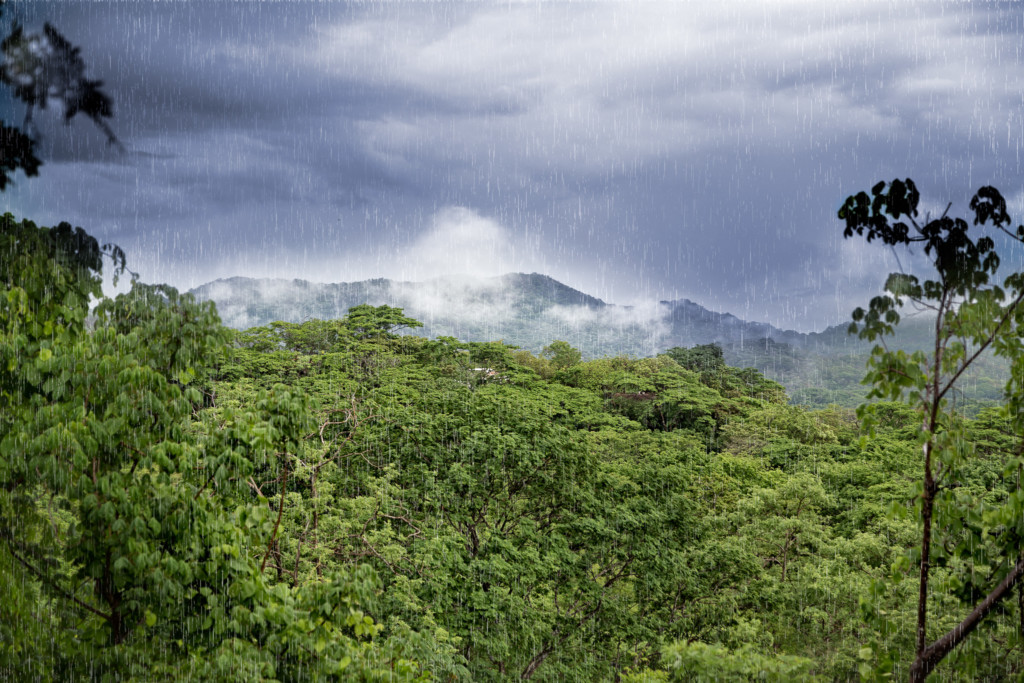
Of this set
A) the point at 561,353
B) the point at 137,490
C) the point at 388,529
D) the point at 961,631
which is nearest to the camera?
the point at 961,631

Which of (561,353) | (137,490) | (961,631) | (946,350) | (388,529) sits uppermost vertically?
(561,353)

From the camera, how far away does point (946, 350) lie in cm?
327

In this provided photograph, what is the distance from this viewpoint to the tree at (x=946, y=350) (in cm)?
309

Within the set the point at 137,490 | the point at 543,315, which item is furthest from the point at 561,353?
the point at 543,315

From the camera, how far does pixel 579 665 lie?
1156cm

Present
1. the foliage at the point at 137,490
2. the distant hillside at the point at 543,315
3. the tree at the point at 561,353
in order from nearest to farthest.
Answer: the foliage at the point at 137,490 < the tree at the point at 561,353 < the distant hillside at the point at 543,315

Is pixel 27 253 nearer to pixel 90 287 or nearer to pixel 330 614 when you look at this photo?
pixel 90 287

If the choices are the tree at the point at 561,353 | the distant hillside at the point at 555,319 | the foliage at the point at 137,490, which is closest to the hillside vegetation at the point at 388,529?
A: the foliage at the point at 137,490

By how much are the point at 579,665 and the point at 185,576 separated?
960 cm

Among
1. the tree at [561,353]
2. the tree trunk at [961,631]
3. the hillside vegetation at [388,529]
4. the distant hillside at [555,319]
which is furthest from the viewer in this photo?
the tree at [561,353]

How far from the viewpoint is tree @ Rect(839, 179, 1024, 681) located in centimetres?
309

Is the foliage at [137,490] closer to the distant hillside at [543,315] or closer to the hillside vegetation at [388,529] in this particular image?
the hillside vegetation at [388,529]

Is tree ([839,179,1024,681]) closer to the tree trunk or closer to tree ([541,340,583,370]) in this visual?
the tree trunk

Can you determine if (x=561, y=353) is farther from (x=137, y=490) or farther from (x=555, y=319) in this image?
(x=555, y=319)
